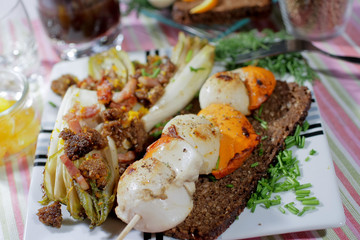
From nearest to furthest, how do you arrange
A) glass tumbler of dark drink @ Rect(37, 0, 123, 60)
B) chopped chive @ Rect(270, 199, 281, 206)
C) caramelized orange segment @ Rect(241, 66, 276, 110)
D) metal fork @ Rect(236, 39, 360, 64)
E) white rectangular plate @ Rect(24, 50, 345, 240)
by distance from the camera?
white rectangular plate @ Rect(24, 50, 345, 240) → chopped chive @ Rect(270, 199, 281, 206) → caramelized orange segment @ Rect(241, 66, 276, 110) → metal fork @ Rect(236, 39, 360, 64) → glass tumbler of dark drink @ Rect(37, 0, 123, 60)

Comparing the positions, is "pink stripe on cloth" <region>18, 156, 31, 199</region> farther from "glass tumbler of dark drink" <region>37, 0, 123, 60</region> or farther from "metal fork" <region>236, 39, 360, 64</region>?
"metal fork" <region>236, 39, 360, 64</region>

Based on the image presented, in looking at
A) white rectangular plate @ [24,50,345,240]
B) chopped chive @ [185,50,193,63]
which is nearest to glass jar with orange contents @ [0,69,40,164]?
white rectangular plate @ [24,50,345,240]

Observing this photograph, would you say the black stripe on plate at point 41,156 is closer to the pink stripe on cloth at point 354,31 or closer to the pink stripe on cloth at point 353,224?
the pink stripe on cloth at point 353,224

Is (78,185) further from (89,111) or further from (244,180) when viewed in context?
(244,180)

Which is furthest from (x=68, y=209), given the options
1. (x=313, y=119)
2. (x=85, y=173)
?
(x=313, y=119)

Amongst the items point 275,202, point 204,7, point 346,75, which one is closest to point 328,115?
point 346,75

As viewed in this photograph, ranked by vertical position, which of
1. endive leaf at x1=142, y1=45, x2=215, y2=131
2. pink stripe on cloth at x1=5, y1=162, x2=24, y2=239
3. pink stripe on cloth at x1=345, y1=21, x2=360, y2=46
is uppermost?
endive leaf at x1=142, y1=45, x2=215, y2=131
